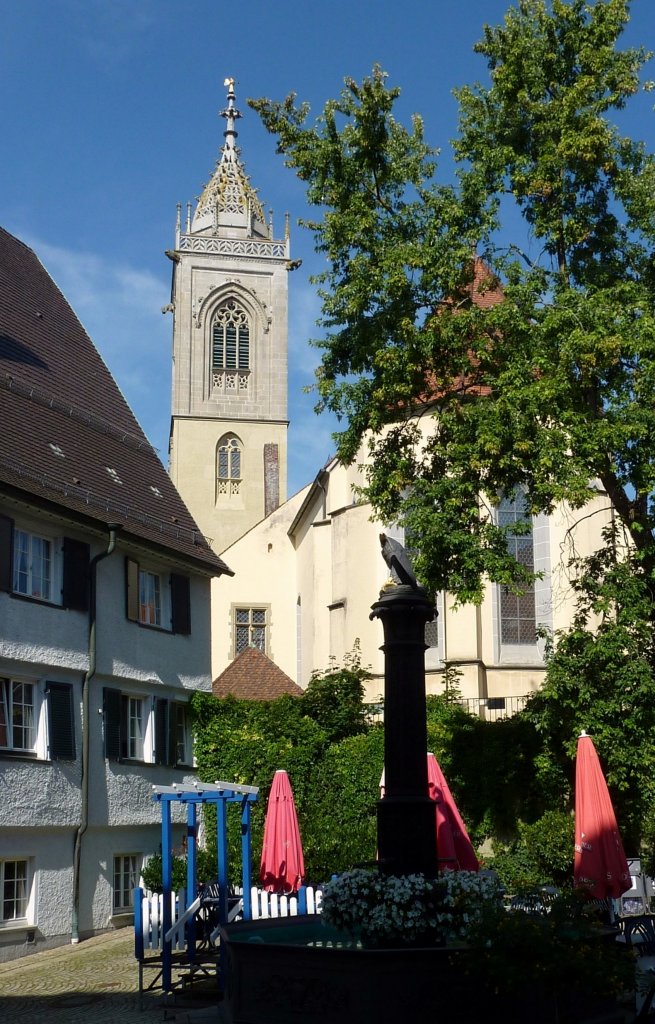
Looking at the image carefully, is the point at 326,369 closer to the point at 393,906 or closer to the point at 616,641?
the point at 616,641

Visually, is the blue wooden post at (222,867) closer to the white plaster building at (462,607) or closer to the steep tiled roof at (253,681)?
the white plaster building at (462,607)

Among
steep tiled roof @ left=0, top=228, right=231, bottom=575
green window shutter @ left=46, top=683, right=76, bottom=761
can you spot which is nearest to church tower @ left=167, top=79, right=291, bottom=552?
steep tiled roof @ left=0, top=228, right=231, bottom=575

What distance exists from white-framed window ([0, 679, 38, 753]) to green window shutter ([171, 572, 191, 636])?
4.21 meters

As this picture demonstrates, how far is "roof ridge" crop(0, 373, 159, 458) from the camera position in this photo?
21.2 m

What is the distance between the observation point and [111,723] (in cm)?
1975

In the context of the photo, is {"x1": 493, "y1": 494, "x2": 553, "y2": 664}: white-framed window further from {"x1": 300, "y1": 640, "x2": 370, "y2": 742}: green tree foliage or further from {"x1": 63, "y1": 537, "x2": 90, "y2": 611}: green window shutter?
{"x1": 63, "y1": 537, "x2": 90, "y2": 611}: green window shutter

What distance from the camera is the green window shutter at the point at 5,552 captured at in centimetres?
1759

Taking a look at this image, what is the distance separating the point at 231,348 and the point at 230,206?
765cm

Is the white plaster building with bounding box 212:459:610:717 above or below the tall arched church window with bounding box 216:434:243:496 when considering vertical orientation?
below

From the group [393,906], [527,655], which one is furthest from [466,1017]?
[527,655]

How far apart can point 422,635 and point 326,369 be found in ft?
27.3

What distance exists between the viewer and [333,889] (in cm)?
1007

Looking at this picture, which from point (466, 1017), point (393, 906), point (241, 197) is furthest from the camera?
point (241, 197)

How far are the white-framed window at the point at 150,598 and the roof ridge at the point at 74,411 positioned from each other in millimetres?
3341
